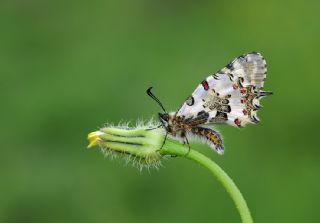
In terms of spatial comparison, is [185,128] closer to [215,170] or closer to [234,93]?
[234,93]

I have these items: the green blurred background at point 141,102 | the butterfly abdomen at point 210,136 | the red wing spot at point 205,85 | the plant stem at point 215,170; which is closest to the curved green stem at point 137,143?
the plant stem at point 215,170

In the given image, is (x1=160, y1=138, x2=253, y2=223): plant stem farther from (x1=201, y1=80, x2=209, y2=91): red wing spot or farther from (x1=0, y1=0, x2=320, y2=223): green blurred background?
(x1=0, y1=0, x2=320, y2=223): green blurred background

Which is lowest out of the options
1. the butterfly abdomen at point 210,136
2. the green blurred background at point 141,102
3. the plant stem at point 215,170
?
the plant stem at point 215,170

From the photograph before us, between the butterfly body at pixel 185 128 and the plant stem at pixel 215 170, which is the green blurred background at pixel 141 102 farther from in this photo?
the plant stem at pixel 215 170

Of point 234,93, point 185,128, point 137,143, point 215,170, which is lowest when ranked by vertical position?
point 215,170

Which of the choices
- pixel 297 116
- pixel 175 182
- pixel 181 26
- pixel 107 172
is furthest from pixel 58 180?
pixel 181 26

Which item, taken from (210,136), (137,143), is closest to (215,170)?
(210,136)

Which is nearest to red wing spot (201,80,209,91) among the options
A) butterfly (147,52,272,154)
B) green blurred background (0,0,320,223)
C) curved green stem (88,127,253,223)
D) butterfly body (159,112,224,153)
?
butterfly (147,52,272,154)
